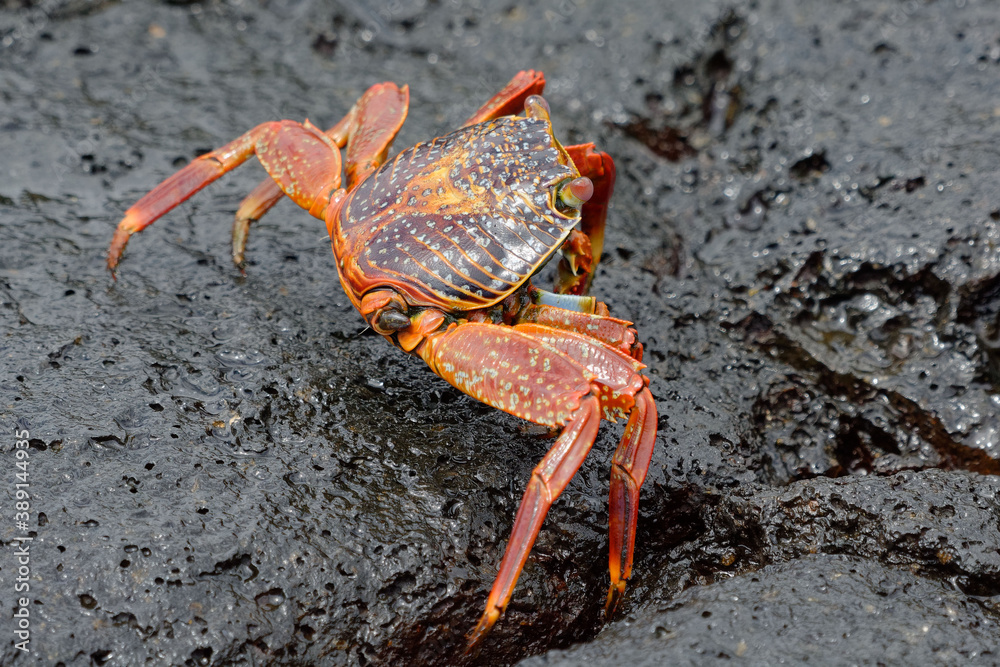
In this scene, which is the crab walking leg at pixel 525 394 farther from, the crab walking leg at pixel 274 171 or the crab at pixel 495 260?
the crab walking leg at pixel 274 171

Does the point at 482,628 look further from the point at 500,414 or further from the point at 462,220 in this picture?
the point at 462,220

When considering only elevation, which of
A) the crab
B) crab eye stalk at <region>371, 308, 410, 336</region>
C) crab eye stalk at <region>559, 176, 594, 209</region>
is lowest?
crab eye stalk at <region>371, 308, 410, 336</region>

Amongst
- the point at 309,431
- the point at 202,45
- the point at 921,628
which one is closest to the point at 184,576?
the point at 309,431

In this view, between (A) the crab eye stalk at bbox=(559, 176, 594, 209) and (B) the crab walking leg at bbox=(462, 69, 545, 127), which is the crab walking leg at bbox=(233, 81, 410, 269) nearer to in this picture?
(B) the crab walking leg at bbox=(462, 69, 545, 127)

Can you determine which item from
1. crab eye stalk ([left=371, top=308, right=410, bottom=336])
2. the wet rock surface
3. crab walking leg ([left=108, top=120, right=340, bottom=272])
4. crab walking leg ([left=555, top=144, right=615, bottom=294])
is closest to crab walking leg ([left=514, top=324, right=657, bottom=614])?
the wet rock surface

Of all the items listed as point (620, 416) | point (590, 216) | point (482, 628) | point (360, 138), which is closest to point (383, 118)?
point (360, 138)

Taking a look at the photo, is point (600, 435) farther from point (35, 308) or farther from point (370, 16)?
point (370, 16)

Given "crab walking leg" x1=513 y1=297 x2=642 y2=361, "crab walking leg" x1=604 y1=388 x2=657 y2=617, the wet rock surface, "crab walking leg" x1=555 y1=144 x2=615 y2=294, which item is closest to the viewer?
the wet rock surface
